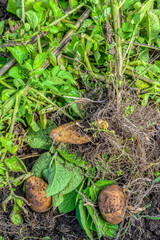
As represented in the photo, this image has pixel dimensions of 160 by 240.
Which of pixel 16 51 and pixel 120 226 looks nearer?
pixel 16 51

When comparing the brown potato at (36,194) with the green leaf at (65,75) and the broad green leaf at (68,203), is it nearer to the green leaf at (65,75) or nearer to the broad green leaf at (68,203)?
the broad green leaf at (68,203)

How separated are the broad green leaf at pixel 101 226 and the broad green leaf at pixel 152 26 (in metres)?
0.81

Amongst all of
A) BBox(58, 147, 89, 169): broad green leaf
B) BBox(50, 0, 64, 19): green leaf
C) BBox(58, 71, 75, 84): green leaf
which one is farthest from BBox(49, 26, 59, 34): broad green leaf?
BBox(58, 147, 89, 169): broad green leaf

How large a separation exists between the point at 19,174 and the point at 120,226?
0.54 m

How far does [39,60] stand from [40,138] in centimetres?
39

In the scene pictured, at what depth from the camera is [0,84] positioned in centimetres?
104

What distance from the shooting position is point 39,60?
95 centimetres

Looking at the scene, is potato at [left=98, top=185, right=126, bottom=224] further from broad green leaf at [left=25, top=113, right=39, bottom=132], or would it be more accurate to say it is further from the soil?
broad green leaf at [left=25, top=113, right=39, bottom=132]

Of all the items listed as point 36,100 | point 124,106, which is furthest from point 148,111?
point 36,100

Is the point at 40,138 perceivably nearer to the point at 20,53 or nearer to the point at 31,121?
the point at 31,121

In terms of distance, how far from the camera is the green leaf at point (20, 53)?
0.95 m

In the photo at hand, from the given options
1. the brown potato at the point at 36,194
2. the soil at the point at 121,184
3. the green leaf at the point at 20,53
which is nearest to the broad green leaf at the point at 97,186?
the soil at the point at 121,184

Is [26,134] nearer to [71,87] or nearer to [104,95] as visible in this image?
[71,87]

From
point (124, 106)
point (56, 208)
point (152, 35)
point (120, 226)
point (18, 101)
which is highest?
point (18, 101)
